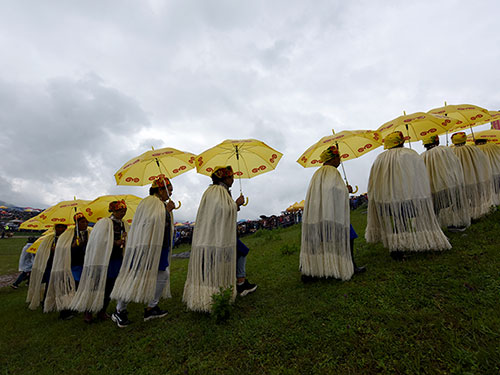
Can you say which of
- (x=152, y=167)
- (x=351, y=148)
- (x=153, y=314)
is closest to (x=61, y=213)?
(x=152, y=167)

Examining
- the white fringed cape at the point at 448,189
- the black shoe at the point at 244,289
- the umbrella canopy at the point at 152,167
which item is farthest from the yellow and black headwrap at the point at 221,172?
the white fringed cape at the point at 448,189

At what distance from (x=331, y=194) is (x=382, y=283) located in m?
1.61

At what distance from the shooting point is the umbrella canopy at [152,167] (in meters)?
4.70

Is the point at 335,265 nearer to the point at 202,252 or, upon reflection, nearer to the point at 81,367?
the point at 202,252

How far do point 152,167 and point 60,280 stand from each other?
356 centimetres

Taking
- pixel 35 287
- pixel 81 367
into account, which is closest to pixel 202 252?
pixel 81 367

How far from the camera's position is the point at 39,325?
5.52 m

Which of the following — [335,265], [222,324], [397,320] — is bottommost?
[222,324]

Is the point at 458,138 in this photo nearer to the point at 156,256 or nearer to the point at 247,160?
the point at 247,160

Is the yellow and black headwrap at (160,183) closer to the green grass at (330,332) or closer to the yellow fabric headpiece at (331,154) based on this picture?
the green grass at (330,332)

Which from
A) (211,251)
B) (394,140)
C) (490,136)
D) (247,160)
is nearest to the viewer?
(211,251)

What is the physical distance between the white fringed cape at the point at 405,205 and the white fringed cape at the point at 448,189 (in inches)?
51.5

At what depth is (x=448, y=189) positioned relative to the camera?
214 inches

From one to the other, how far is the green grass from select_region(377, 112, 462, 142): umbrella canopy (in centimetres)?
233
